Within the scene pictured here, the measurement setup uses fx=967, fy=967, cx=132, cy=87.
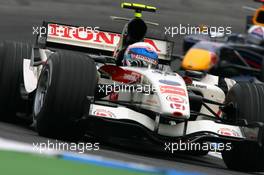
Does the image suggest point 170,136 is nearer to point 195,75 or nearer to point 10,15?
point 195,75

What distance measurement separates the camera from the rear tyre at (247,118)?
33.8ft

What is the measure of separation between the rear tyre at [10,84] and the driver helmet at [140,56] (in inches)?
59.6

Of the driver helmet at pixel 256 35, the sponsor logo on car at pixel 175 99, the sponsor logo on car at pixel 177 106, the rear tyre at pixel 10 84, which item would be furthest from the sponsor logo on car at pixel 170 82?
the driver helmet at pixel 256 35

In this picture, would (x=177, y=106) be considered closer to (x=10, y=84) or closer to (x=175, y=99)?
(x=175, y=99)

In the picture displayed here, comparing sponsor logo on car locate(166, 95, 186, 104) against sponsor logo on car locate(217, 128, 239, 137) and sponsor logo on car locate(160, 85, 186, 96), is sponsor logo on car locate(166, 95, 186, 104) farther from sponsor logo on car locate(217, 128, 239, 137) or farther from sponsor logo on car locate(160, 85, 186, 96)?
sponsor logo on car locate(217, 128, 239, 137)

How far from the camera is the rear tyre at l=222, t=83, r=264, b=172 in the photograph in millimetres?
10297

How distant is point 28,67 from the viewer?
12.1 m

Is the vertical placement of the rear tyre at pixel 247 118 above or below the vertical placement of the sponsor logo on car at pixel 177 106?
below

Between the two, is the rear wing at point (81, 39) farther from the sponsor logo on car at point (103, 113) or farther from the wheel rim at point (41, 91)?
the sponsor logo on car at point (103, 113)

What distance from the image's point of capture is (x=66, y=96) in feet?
32.3

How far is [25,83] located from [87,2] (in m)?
17.2

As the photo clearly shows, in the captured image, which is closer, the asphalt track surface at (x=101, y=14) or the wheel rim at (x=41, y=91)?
the wheel rim at (x=41, y=91)

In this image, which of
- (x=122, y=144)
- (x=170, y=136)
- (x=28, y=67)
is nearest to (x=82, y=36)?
(x=28, y=67)

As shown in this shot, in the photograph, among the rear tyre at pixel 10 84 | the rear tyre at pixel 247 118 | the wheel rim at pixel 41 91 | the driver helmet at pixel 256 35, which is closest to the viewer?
the rear tyre at pixel 247 118
